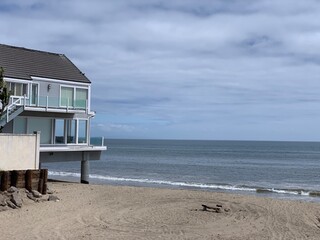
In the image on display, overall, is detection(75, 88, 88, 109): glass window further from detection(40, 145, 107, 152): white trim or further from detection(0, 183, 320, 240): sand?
detection(0, 183, 320, 240): sand

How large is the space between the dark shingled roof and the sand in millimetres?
11638

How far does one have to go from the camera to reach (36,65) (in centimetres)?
3403

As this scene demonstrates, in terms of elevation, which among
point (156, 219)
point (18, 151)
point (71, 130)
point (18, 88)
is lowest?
point (156, 219)

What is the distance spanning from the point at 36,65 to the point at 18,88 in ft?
11.0

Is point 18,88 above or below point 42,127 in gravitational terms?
above

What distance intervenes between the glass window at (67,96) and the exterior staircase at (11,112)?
3472mm

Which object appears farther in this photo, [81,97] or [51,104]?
[81,97]

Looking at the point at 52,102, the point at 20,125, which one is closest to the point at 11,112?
the point at 20,125

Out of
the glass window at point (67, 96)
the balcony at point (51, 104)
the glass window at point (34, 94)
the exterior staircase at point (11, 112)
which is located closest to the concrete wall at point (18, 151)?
the exterior staircase at point (11, 112)

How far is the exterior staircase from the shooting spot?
27750 mm

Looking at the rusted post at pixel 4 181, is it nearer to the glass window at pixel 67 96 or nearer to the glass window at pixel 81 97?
the glass window at pixel 67 96

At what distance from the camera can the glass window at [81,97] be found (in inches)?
1319

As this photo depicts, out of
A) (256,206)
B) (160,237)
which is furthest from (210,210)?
(160,237)

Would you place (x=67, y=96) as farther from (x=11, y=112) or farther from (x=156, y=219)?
(x=156, y=219)
